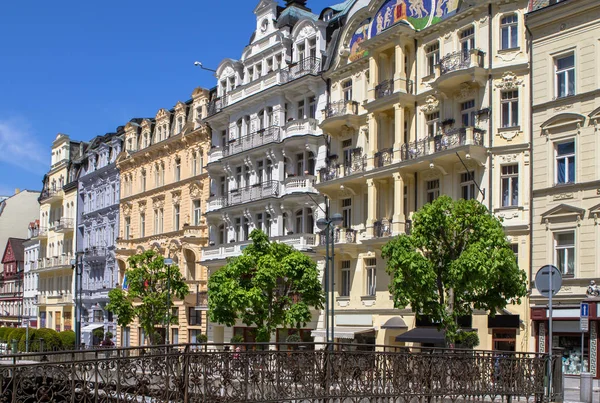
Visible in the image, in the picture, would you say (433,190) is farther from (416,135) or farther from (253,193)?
(253,193)

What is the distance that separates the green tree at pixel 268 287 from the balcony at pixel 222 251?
28.0ft

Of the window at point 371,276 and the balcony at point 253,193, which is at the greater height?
the balcony at point 253,193

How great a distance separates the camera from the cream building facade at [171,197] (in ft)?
192

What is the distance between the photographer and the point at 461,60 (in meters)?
37.4

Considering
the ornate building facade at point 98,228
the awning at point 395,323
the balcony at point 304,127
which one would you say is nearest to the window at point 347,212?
the balcony at point 304,127

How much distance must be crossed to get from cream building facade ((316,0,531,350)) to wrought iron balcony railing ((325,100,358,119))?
0.24ft

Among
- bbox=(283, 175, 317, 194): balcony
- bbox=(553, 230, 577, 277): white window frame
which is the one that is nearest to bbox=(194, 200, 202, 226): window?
bbox=(283, 175, 317, 194): balcony

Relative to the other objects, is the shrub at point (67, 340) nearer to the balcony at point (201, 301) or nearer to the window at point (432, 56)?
the balcony at point (201, 301)

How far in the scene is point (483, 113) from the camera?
120 feet

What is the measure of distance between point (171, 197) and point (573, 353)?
118 ft

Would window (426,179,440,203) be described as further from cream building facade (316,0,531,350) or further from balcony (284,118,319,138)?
balcony (284,118,319,138)

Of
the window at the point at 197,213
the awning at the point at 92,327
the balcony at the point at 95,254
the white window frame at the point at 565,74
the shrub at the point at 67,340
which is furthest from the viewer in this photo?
the balcony at the point at 95,254

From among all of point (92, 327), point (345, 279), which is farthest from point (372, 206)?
point (92, 327)

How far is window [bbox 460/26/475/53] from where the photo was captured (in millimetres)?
37719
